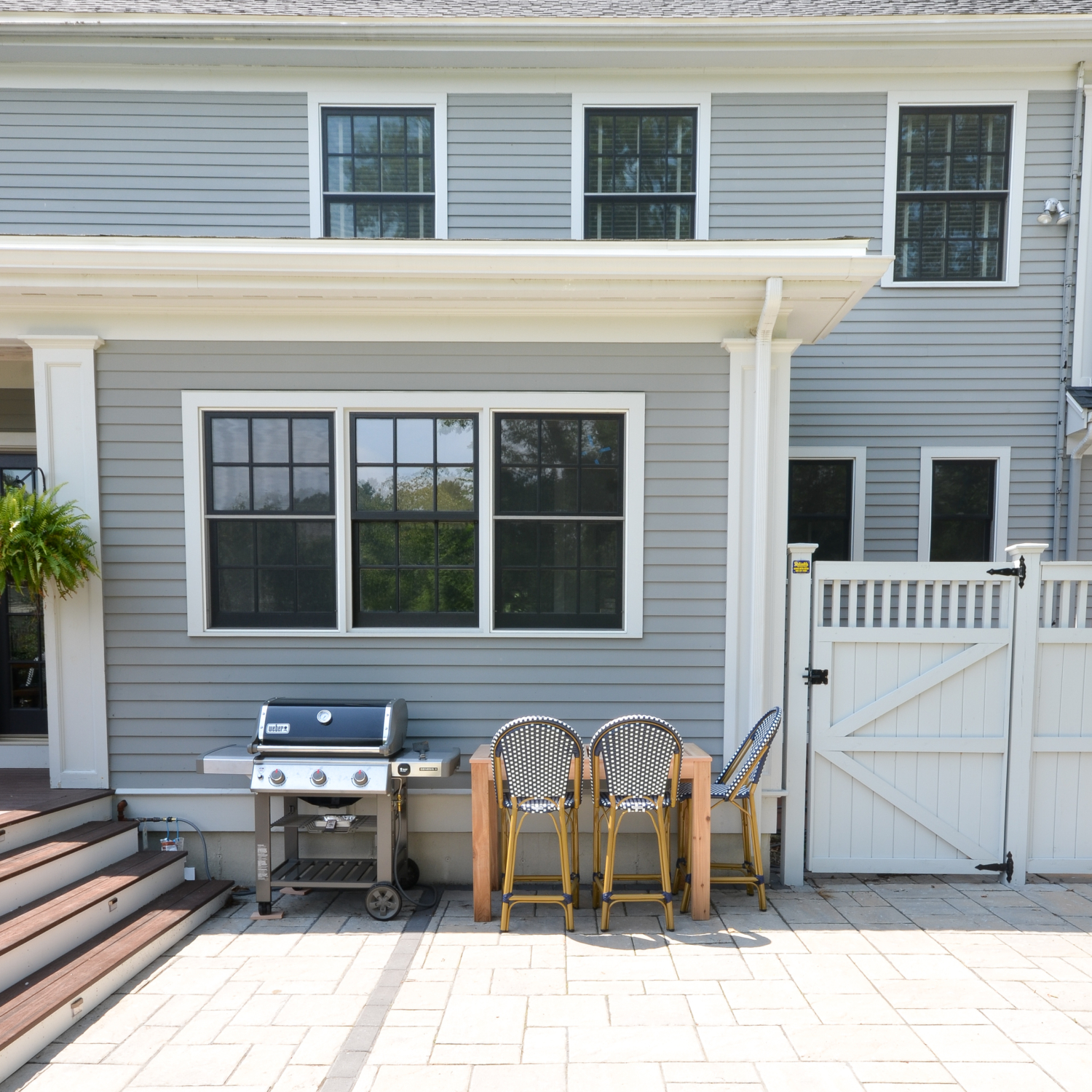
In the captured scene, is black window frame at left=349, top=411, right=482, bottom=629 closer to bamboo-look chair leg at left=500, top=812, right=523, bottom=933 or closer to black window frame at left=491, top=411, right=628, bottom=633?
black window frame at left=491, top=411, right=628, bottom=633

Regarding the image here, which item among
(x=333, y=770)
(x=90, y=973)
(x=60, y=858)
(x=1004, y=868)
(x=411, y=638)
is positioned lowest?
(x=1004, y=868)

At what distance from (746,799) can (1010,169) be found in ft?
17.2

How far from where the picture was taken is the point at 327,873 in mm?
3914

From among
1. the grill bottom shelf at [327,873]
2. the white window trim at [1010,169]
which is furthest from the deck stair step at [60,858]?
the white window trim at [1010,169]

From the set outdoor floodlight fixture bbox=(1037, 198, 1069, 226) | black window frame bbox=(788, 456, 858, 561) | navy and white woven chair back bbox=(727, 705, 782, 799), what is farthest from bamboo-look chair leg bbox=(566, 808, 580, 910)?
outdoor floodlight fixture bbox=(1037, 198, 1069, 226)

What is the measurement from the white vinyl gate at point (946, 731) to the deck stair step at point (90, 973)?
3259 mm

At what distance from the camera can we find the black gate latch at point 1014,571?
4078 mm

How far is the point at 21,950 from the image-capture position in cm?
292

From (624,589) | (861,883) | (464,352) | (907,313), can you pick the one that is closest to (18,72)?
(464,352)

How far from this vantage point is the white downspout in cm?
402

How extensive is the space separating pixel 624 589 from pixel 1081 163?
5049mm

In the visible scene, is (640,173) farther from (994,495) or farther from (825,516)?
(994,495)

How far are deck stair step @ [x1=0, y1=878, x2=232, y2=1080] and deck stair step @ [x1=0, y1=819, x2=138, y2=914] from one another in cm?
34

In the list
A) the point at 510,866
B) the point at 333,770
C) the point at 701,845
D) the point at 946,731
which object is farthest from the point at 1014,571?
the point at 333,770
